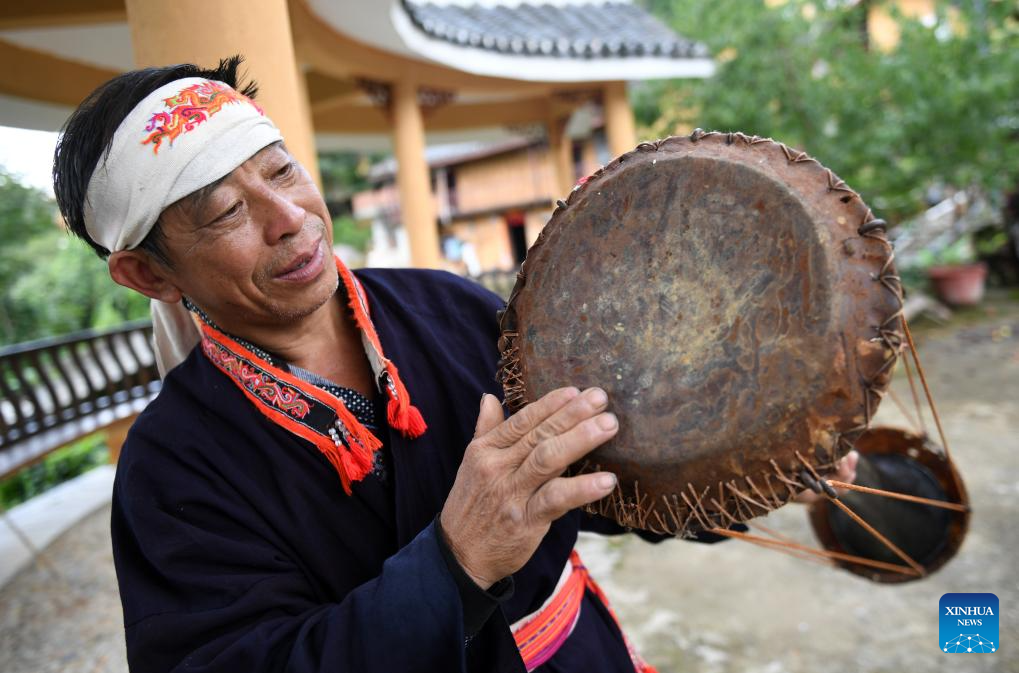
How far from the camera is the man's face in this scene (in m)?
1.17

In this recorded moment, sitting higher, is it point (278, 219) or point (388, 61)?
point (388, 61)

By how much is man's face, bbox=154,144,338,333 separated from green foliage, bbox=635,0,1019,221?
9356 mm

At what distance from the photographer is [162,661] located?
99cm

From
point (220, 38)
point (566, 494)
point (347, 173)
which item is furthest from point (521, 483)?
point (347, 173)

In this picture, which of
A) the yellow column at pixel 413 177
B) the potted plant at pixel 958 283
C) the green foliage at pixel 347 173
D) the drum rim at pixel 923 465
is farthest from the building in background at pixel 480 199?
the drum rim at pixel 923 465

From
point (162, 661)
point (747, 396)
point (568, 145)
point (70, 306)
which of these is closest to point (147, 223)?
point (162, 661)

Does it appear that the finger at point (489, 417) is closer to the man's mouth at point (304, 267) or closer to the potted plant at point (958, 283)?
the man's mouth at point (304, 267)

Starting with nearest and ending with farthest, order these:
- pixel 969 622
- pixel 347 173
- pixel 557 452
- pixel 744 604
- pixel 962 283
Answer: pixel 557 452 → pixel 969 622 → pixel 744 604 → pixel 962 283 → pixel 347 173

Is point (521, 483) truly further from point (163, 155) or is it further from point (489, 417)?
point (163, 155)

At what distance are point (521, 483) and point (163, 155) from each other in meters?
0.83

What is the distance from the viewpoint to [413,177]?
6281mm

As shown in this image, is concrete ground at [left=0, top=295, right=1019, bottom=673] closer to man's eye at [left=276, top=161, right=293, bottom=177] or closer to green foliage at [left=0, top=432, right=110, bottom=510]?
man's eye at [left=276, top=161, right=293, bottom=177]

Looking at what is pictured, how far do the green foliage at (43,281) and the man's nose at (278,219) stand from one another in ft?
42.4

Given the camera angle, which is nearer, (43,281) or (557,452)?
(557,452)
